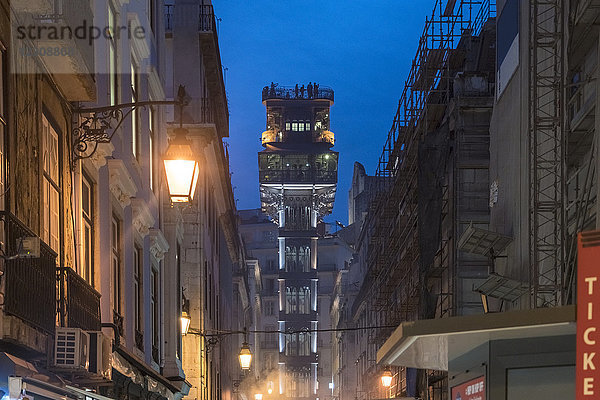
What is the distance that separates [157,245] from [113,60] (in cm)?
659

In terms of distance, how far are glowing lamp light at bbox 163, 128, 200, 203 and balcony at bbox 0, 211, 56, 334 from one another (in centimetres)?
200

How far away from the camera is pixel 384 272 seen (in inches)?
1962

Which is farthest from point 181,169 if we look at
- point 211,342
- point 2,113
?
point 211,342

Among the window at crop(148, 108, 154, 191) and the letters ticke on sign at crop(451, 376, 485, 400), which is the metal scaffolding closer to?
the window at crop(148, 108, 154, 191)

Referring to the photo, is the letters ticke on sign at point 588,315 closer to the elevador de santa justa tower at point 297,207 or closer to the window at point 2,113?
the window at point 2,113

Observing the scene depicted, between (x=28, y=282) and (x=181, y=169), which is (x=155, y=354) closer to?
(x=181, y=169)

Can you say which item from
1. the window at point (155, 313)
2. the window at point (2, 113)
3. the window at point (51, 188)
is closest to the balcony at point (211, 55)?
the window at point (155, 313)

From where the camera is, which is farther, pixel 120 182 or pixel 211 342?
pixel 211 342

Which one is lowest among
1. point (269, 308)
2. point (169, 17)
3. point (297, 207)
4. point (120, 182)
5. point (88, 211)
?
point (88, 211)

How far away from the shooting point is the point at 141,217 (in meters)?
21.6

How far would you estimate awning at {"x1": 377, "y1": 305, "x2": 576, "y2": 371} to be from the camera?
23.0ft

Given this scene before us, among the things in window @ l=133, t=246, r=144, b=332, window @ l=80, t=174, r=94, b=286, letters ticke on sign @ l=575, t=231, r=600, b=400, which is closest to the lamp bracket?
window @ l=133, t=246, r=144, b=332

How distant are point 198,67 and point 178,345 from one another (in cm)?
1205

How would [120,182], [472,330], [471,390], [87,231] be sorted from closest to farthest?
[472,330] < [471,390] < [87,231] < [120,182]
